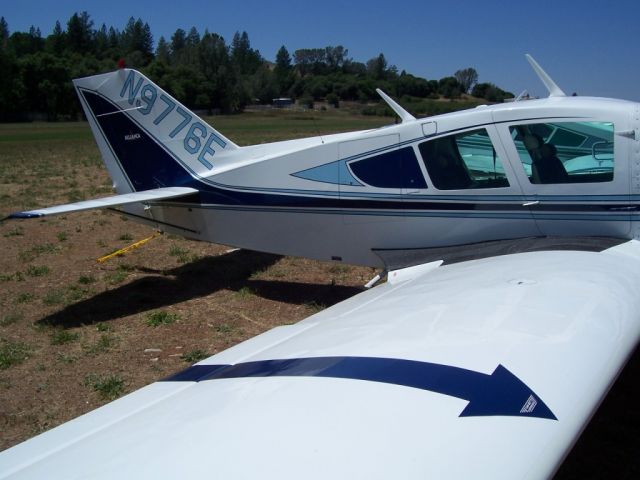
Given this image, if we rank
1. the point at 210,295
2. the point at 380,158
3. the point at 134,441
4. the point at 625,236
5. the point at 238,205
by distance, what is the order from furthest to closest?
the point at 210,295
the point at 238,205
the point at 380,158
the point at 625,236
the point at 134,441

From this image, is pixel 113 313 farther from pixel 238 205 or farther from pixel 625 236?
pixel 625 236

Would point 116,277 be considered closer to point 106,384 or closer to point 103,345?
point 103,345

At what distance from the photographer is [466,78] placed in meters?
15.3

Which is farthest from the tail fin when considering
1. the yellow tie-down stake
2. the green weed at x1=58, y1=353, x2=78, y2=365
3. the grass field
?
the green weed at x1=58, y1=353, x2=78, y2=365

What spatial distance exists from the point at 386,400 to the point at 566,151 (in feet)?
11.1

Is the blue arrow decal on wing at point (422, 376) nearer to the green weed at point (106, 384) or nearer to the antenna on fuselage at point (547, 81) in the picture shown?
the green weed at point (106, 384)

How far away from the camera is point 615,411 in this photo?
4.18 m

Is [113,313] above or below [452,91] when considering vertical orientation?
below

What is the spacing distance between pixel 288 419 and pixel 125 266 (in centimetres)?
661

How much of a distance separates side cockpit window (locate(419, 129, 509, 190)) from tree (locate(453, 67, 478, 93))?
964 centimetres

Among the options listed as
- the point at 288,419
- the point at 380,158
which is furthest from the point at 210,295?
the point at 288,419

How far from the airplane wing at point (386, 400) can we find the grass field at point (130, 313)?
1.10 m

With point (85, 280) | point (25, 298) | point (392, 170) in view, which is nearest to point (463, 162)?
point (392, 170)

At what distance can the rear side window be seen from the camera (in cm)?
538
